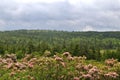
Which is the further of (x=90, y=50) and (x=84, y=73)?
(x=90, y=50)

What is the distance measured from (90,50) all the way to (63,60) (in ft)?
292

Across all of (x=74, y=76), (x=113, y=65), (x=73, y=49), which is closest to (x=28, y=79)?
(x=74, y=76)

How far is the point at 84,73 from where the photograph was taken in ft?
54.9

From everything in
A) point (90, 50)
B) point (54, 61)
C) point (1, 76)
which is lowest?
point (90, 50)

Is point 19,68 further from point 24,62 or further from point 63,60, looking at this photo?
point 63,60

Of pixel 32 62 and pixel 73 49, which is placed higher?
pixel 32 62

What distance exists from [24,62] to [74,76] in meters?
3.81

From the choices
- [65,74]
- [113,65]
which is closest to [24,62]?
[65,74]

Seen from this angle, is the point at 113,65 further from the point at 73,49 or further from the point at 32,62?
the point at 73,49

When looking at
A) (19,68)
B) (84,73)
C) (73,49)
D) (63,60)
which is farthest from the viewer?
(73,49)

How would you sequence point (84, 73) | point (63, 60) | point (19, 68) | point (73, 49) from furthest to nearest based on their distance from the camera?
1. point (73, 49)
2. point (19, 68)
3. point (63, 60)
4. point (84, 73)

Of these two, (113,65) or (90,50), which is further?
(90,50)

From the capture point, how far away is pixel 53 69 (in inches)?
695

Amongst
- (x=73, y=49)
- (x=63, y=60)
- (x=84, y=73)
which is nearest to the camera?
(x=84, y=73)
